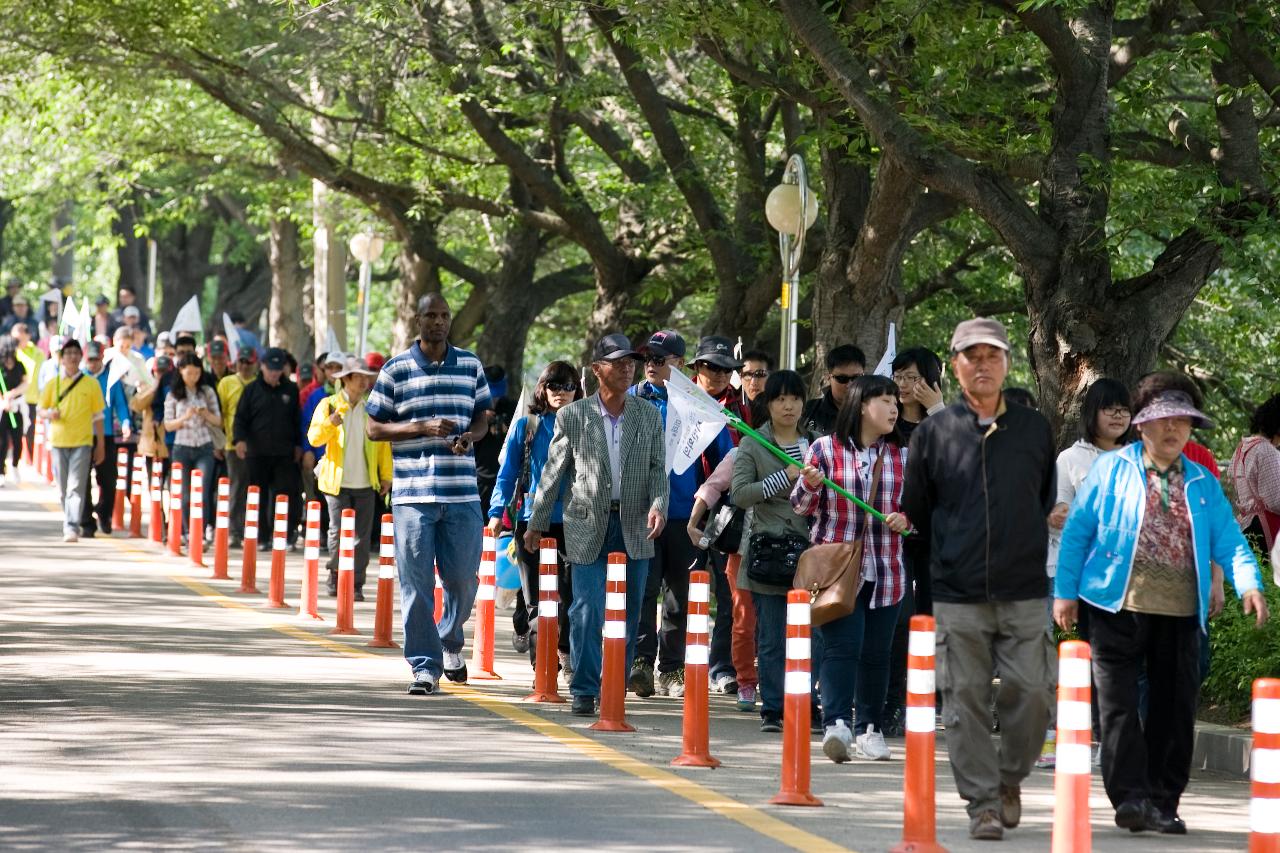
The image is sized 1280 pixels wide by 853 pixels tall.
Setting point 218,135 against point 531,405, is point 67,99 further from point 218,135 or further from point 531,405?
point 531,405

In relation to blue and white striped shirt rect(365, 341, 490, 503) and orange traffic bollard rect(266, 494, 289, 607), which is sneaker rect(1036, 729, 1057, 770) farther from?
orange traffic bollard rect(266, 494, 289, 607)

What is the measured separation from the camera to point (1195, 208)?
16484 millimetres

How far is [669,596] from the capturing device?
13031 mm

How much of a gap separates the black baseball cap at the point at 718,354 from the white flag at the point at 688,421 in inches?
24.0

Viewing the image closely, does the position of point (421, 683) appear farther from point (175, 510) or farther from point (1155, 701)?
point (175, 510)

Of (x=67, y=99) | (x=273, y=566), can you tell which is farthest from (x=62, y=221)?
(x=273, y=566)

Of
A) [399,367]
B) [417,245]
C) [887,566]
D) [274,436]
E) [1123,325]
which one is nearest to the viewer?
[887,566]

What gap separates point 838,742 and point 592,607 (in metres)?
2.04

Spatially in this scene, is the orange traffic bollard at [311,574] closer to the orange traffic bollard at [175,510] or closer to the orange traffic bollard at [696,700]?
the orange traffic bollard at [175,510]

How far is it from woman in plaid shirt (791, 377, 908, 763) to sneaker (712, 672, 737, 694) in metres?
2.60

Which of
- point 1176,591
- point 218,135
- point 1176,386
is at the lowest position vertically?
point 1176,591

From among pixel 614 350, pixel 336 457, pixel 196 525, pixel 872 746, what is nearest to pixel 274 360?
pixel 196 525

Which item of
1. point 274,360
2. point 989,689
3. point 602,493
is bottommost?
point 989,689

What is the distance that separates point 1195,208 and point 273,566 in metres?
7.48
